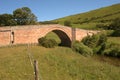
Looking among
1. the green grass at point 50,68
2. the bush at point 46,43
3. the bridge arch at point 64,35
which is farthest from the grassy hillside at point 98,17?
the green grass at point 50,68

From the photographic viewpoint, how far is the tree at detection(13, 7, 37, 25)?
7386 cm

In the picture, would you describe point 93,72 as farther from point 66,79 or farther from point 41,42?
point 41,42

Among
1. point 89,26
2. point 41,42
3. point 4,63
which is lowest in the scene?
point 4,63

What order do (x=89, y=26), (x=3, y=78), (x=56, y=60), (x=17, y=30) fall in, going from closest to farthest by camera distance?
(x=3, y=78) → (x=56, y=60) → (x=17, y=30) → (x=89, y=26)

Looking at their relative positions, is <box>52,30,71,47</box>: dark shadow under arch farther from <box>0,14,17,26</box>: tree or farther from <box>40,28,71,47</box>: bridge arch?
<box>0,14,17,26</box>: tree

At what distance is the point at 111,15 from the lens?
327 ft

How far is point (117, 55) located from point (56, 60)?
18.5 meters

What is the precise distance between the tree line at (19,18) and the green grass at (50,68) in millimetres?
33186

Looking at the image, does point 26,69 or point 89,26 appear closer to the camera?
point 26,69

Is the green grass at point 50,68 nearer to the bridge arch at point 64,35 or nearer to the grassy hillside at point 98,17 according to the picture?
the bridge arch at point 64,35

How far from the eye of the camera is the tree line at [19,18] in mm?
71562

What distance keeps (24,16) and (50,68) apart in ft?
144

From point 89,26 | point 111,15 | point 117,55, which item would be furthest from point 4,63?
point 111,15

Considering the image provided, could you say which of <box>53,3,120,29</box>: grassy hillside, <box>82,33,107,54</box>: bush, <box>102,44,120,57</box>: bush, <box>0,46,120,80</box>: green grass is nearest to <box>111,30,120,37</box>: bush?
<box>82,33,107,54</box>: bush
